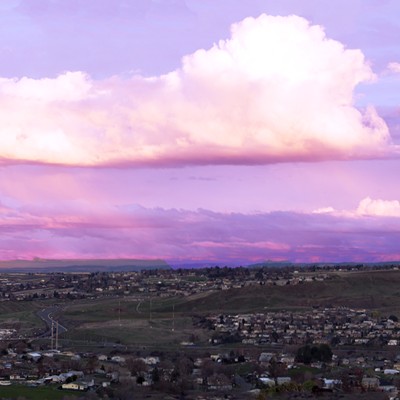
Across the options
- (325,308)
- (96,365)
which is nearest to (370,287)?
(325,308)

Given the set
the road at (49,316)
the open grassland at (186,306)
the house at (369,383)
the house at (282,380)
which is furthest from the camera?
the road at (49,316)

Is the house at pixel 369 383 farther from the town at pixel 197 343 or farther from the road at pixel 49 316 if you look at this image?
the road at pixel 49 316

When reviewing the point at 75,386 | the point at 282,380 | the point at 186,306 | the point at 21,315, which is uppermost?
the point at 186,306

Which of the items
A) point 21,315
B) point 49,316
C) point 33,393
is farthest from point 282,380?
point 21,315

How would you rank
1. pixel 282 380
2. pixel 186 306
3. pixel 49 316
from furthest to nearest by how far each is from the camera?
pixel 186 306, pixel 49 316, pixel 282 380

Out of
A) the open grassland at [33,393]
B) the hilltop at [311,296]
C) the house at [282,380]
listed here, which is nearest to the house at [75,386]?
the open grassland at [33,393]

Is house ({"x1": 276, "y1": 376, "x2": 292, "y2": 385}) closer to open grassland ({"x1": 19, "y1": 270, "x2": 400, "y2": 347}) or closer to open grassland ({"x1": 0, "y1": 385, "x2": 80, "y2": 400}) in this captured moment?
open grassland ({"x1": 0, "y1": 385, "x2": 80, "y2": 400})

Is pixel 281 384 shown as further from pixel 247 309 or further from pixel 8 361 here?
pixel 247 309

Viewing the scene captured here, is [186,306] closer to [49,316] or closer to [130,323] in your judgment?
[49,316]

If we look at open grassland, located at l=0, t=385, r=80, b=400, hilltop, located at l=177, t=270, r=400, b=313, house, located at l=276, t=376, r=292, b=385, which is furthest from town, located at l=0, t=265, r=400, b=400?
hilltop, located at l=177, t=270, r=400, b=313

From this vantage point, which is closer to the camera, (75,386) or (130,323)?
(75,386)

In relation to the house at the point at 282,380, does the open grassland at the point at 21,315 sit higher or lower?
higher
